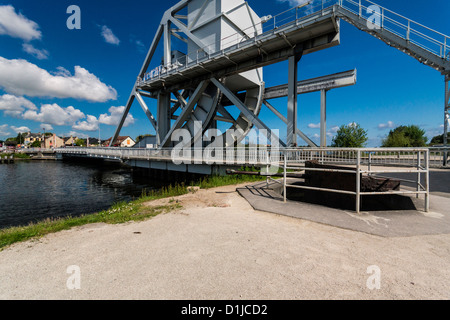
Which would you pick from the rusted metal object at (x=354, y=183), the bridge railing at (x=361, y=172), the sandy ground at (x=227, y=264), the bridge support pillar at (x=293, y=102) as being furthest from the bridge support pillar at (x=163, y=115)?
the rusted metal object at (x=354, y=183)

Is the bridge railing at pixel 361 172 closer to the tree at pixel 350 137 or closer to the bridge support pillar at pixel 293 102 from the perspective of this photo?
the bridge support pillar at pixel 293 102

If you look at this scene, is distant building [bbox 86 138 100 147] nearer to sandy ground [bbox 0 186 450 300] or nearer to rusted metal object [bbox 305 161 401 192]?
sandy ground [bbox 0 186 450 300]

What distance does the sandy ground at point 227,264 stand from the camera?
79.0 inches

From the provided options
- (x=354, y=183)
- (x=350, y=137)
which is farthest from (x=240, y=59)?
(x=350, y=137)

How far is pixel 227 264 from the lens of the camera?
249 centimetres

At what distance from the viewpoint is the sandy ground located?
2008 mm

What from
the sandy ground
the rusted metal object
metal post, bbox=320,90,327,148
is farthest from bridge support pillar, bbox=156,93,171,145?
the rusted metal object

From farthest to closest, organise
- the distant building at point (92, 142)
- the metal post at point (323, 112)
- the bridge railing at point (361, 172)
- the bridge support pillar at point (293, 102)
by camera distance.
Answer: the distant building at point (92, 142), the metal post at point (323, 112), the bridge support pillar at point (293, 102), the bridge railing at point (361, 172)

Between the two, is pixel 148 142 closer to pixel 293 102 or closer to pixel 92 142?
pixel 293 102

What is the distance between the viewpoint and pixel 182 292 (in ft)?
6.54

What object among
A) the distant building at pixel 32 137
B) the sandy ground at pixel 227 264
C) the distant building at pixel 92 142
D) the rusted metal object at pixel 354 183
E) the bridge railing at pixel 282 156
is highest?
the distant building at pixel 32 137

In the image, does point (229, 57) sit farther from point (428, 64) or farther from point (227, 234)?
point (227, 234)

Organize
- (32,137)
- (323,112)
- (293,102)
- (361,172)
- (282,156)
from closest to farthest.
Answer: (361,172), (282,156), (293,102), (323,112), (32,137)
